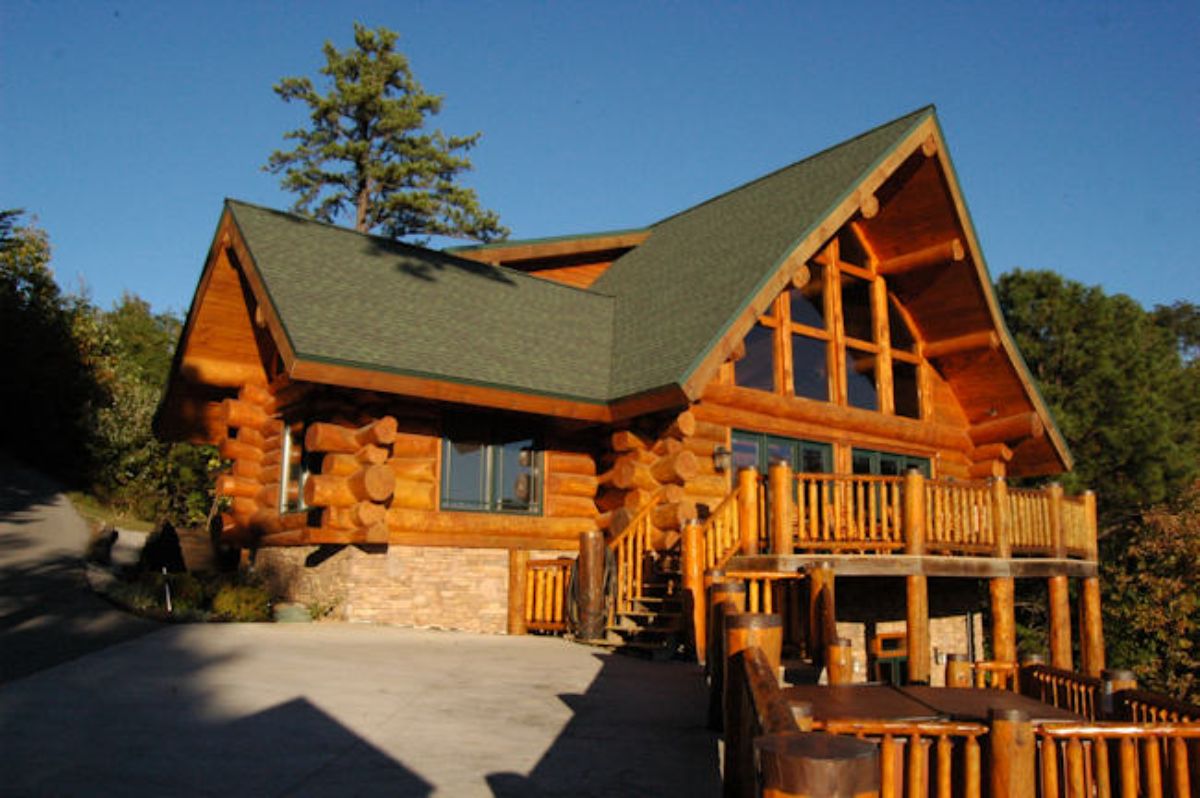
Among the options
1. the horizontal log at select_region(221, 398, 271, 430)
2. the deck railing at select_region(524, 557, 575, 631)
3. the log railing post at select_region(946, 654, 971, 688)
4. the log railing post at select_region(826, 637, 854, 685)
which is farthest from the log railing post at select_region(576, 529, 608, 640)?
the horizontal log at select_region(221, 398, 271, 430)

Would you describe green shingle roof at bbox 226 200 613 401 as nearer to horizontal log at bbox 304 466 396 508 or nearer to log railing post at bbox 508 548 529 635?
horizontal log at bbox 304 466 396 508

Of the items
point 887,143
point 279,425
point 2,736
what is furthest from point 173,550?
point 887,143

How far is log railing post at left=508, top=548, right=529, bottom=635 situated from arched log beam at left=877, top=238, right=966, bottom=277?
9.37 metres

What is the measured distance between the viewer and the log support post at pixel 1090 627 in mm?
16281

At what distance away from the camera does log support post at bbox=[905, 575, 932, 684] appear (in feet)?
41.9

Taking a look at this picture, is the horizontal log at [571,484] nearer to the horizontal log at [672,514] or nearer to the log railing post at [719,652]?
the horizontal log at [672,514]

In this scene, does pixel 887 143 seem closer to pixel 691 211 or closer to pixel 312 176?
pixel 691 211

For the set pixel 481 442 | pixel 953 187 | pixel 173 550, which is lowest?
pixel 173 550

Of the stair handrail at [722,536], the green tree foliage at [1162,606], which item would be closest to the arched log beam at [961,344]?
the stair handrail at [722,536]

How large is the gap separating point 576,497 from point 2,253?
30.4m

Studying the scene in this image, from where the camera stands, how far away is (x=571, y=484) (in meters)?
16.6

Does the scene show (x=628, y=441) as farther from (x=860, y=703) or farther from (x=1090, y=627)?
(x=860, y=703)

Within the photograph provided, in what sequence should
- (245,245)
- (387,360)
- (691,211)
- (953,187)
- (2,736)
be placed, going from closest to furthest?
1. (2,736)
2. (387,360)
3. (245,245)
4. (953,187)
5. (691,211)

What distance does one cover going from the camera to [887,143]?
57.7ft
